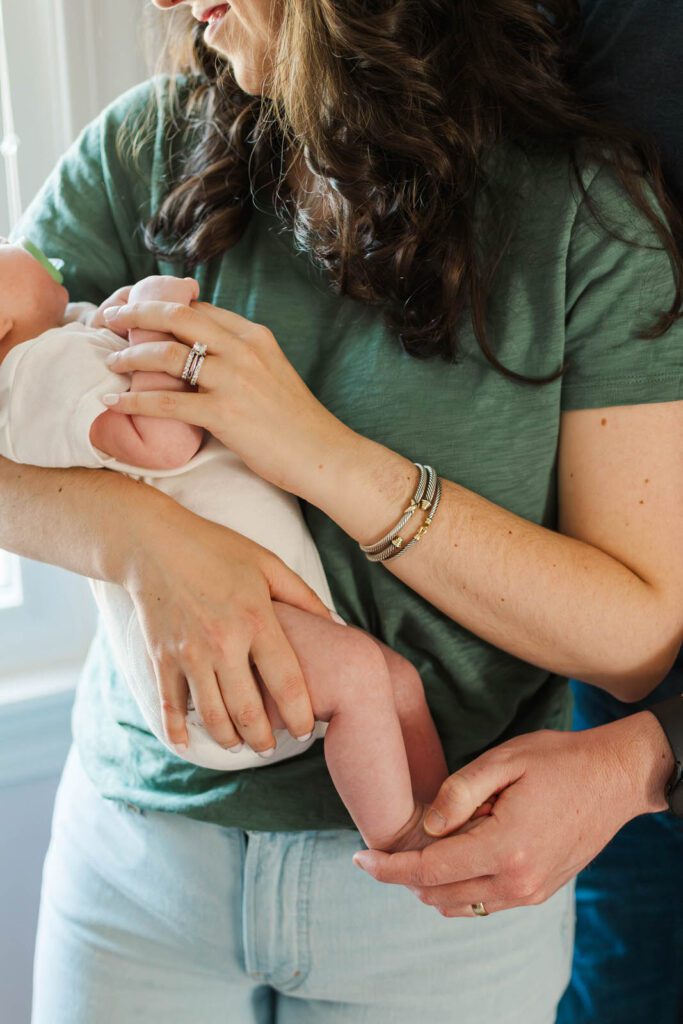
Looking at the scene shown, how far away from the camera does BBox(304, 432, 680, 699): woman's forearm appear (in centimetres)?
102

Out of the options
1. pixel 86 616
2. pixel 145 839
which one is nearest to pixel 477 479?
pixel 145 839

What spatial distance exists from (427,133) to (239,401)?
35 centimetres

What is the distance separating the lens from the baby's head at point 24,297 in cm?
107

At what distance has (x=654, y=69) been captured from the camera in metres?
1.03

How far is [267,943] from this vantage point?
108 cm

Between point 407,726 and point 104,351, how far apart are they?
523 mm

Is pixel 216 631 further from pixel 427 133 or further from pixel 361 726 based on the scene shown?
pixel 427 133

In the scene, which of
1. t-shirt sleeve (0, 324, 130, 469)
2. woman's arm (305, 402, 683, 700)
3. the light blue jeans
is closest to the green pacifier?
t-shirt sleeve (0, 324, 130, 469)

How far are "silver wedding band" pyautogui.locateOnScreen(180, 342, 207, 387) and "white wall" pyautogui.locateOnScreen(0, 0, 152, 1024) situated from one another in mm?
745

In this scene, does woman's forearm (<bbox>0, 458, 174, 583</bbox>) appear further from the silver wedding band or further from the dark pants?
the dark pants

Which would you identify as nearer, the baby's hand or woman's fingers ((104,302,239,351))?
woman's fingers ((104,302,239,351))

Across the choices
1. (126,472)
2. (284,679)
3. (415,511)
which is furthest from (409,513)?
(126,472)

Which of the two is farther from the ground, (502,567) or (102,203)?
(102,203)

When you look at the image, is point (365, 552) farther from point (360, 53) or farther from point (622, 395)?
point (360, 53)
